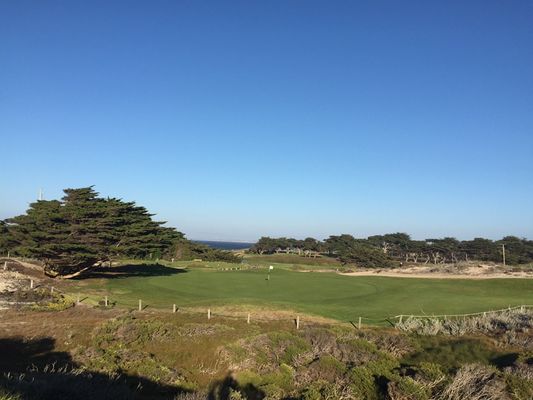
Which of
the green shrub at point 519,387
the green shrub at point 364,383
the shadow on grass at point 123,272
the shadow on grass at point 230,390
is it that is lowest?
the shadow on grass at point 230,390

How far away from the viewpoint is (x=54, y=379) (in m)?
10.5

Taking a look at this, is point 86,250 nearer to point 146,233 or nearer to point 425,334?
point 146,233

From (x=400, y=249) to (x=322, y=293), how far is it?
8795 cm

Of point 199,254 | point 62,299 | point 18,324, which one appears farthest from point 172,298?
point 199,254

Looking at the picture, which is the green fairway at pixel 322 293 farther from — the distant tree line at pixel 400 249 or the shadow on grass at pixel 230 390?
the distant tree line at pixel 400 249

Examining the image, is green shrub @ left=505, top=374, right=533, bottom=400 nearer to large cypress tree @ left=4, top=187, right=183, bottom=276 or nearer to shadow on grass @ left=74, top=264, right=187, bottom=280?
large cypress tree @ left=4, top=187, right=183, bottom=276

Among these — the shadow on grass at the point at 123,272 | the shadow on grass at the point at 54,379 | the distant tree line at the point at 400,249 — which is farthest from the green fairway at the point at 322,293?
the distant tree line at the point at 400,249

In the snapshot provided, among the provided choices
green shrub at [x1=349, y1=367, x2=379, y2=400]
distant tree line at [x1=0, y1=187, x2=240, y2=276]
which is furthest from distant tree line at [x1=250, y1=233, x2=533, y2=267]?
green shrub at [x1=349, y1=367, x2=379, y2=400]

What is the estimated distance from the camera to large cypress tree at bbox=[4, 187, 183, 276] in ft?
141

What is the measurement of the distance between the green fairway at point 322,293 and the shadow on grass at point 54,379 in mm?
10981

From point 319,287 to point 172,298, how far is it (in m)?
13.6

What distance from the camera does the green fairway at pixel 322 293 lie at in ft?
95.9

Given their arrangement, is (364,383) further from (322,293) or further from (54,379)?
(322,293)

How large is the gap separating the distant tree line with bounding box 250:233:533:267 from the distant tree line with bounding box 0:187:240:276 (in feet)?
164
